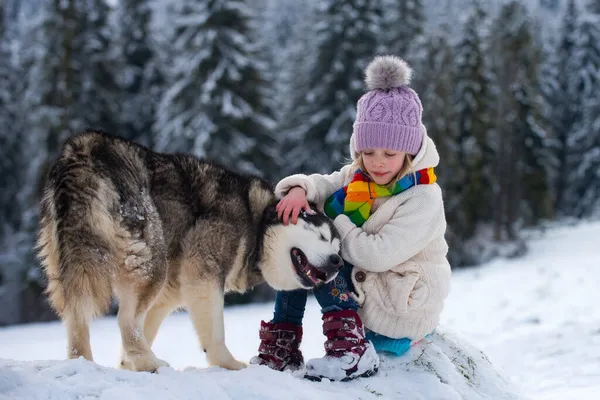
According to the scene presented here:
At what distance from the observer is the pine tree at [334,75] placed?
1992cm

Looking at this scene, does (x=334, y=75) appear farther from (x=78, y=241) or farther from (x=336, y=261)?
(x=78, y=241)

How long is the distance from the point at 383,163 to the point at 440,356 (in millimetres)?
1377

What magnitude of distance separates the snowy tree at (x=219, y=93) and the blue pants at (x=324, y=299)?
1316cm

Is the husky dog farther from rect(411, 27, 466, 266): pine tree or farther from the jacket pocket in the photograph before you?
rect(411, 27, 466, 266): pine tree

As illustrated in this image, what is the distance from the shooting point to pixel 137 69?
23.1 metres

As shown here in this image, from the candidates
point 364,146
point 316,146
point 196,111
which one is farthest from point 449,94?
point 364,146

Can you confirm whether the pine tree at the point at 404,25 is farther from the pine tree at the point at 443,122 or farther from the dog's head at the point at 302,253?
the dog's head at the point at 302,253

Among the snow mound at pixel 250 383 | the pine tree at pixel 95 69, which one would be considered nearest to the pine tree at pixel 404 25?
the pine tree at pixel 95 69

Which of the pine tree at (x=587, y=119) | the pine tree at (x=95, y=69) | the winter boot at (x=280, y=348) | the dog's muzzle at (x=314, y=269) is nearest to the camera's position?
the dog's muzzle at (x=314, y=269)

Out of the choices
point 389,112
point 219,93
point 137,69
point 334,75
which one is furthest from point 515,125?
point 389,112

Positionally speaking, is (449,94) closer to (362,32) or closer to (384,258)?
(362,32)

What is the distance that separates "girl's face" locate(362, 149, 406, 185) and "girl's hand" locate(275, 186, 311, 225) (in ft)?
1.71

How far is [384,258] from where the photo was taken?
142 inches

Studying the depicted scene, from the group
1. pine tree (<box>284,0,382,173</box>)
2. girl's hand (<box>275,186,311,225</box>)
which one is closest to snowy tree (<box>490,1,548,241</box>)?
pine tree (<box>284,0,382,173</box>)
